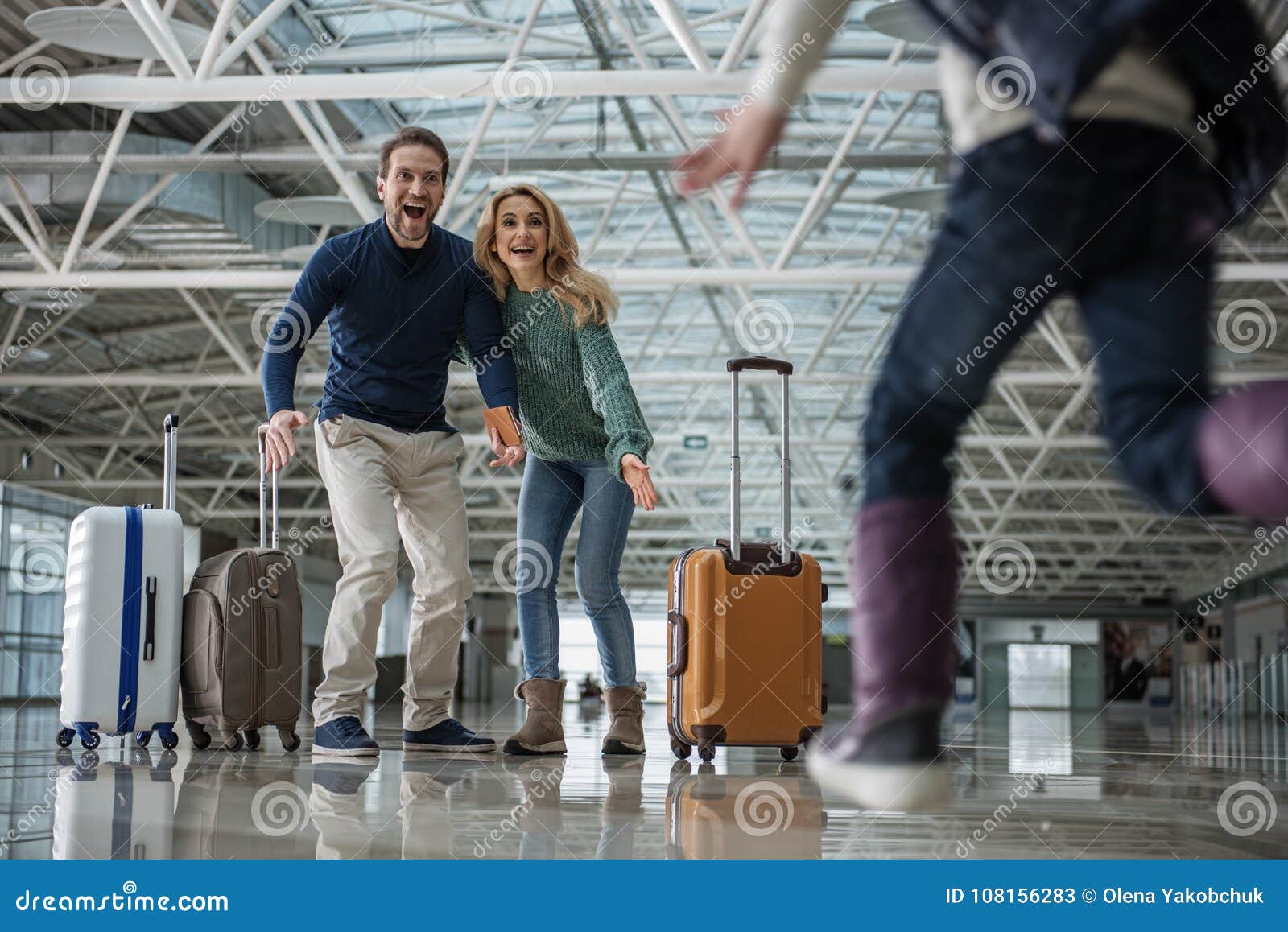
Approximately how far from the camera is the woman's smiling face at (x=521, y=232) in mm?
4570

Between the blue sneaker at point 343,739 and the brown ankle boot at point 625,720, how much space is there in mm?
966

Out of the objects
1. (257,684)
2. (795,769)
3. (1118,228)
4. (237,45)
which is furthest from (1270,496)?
(237,45)

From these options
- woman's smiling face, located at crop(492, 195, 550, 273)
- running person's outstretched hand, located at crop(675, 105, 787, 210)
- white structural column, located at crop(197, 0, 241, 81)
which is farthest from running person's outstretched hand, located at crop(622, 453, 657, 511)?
white structural column, located at crop(197, 0, 241, 81)

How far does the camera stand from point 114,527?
5.11 m

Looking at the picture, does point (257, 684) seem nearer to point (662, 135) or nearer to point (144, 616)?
point (144, 616)

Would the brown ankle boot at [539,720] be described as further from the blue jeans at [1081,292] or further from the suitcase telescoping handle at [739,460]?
the blue jeans at [1081,292]

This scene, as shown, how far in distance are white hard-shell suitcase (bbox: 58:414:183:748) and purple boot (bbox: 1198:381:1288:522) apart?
464cm

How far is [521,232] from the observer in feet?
15.0

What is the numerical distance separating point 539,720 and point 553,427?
3.57ft

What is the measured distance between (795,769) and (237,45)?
22.3 ft

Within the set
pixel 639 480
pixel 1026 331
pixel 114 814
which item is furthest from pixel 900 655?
pixel 639 480

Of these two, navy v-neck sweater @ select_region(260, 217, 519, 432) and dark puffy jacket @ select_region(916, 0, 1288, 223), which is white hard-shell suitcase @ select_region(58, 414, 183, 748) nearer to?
navy v-neck sweater @ select_region(260, 217, 519, 432)

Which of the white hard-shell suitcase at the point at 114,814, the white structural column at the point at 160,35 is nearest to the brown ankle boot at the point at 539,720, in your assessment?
the white hard-shell suitcase at the point at 114,814

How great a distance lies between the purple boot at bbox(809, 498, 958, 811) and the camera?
1051mm
